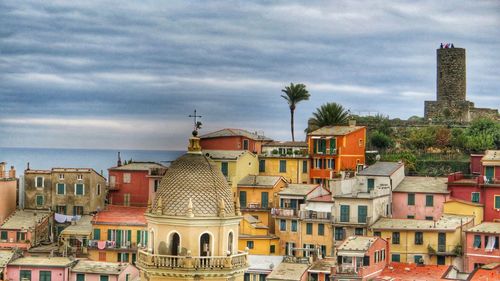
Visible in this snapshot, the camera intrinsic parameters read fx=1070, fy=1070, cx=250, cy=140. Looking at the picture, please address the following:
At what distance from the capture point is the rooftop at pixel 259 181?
8094cm

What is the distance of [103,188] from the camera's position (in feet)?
289

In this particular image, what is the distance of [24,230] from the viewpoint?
80.3 m

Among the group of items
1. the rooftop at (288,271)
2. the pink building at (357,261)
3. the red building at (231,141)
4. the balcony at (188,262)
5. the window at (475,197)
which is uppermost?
the red building at (231,141)

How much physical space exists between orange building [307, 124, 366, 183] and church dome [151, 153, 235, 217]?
60.8 metres

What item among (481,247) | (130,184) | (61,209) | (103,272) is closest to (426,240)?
(481,247)

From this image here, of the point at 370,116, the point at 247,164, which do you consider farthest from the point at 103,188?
the point at 370,116

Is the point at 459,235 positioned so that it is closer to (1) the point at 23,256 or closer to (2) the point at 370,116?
(1) the point at 23,256

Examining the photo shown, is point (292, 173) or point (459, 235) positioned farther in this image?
point (292, 173)

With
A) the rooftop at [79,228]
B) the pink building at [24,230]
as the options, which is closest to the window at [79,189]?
the pink building at [24,230]

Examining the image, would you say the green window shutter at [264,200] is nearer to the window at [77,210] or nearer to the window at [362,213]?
the window at [362,213]

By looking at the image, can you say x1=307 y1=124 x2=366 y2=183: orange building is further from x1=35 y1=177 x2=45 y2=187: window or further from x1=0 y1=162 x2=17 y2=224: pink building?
x1=0 y1=162 x2=17 y2=224: pink building

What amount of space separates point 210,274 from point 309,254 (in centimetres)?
5125

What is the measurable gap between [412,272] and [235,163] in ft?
71.1

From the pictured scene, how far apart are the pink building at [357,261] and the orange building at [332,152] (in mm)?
19677
